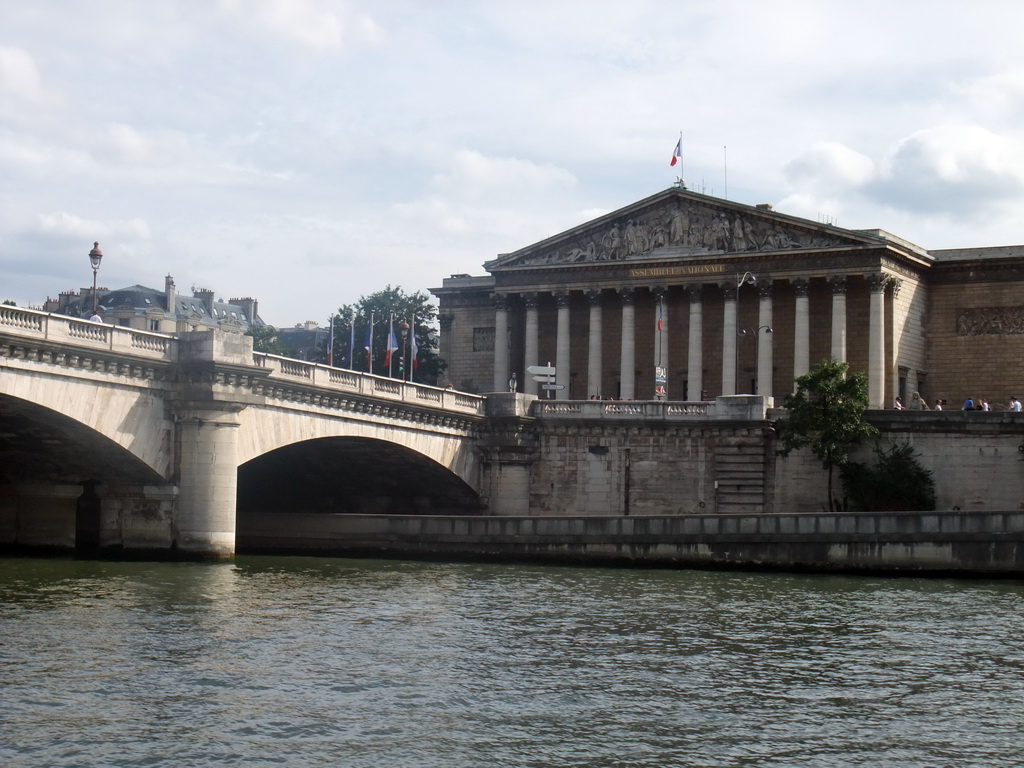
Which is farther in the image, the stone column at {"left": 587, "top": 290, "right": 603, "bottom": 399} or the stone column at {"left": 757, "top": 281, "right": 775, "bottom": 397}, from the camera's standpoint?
the stone column at {"left": 587, "top": 290, "right": 603, "bottom": 399}

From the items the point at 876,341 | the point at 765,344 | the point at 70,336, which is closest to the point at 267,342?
the point at 765,344

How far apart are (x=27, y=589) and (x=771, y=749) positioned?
23.2 meters

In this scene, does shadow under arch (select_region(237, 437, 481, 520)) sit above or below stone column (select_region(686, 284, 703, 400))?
below

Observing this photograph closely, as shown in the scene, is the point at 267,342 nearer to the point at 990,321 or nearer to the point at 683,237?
the point at 683,237

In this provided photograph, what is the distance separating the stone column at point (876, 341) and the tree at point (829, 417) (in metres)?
14.8

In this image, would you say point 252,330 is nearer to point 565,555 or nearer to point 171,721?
point 565,555

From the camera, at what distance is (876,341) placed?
8000 cm

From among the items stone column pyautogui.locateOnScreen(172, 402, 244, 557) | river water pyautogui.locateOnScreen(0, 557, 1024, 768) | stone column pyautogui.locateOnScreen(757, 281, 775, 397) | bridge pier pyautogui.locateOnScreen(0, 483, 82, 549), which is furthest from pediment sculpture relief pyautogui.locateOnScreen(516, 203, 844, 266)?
bridge pier pyautogui.locateOnScreen(0, 483, 82, 549)

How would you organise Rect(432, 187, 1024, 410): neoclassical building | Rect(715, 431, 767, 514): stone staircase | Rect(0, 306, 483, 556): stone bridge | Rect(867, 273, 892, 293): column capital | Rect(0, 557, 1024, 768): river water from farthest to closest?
Rect(432, 187, 1024, 410): neoclassical building, Rect(867, 273, 892, 293): column capital, Rect(715, 431, 767, 514): stone staircase, Rect(0, 306, 483, 556): stone bridge, Rect(0, 557, 1024, 768): river water

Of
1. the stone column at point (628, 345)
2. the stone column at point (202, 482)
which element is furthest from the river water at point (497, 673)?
the stone column at point (628, 345)

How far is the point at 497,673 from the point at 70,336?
19.1 m

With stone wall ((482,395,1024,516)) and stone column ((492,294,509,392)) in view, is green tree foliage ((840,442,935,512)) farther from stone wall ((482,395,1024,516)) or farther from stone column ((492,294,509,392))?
stone column ((492,294,509,392))

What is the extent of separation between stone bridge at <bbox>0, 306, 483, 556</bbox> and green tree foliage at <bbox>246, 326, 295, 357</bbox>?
6195 centimetres

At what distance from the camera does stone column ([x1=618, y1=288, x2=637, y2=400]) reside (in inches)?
3408
